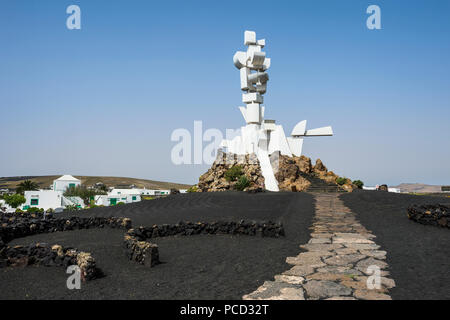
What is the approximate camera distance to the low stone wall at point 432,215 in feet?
32.2

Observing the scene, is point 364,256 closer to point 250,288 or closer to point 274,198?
point 250,288

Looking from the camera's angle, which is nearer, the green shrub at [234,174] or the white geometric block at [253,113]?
the green shrub at [234,174]

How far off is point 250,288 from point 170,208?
12.1m

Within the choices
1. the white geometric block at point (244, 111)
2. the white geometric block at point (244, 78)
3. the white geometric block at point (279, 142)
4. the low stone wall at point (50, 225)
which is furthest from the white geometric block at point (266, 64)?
the low stone wall at point (50, 225)

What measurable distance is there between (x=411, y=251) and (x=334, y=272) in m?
2.49

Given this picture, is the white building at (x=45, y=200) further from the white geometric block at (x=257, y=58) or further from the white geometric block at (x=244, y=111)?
the white geometric block at (x=257, y=58)

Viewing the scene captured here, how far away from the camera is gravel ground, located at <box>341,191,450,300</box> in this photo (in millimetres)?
4746

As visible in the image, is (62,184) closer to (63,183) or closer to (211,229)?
(63,183)

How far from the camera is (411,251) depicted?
23.0ft

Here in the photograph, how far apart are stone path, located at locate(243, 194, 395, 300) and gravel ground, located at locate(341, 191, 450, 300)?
0.75 ft

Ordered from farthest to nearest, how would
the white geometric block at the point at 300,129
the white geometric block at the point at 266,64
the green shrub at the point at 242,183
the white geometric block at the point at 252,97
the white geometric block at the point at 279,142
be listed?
1. the white geometric block at the point at 300,129
2. the white geometric block at the point at 279,142
3. the white geometric block at the point at 266,64
4. the white geometric block at the point at 252,97
5. the green shrub at the point at 242,183

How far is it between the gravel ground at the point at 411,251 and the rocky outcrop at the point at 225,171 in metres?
12.7
